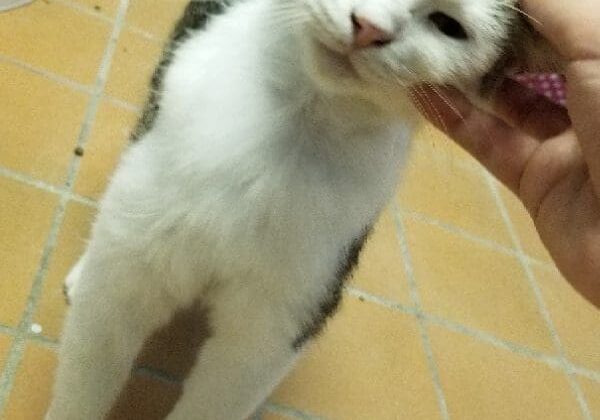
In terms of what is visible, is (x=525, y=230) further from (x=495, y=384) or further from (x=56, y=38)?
(x=56, y=38)

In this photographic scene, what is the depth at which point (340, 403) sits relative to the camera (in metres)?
1.28

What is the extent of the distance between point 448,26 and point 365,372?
0.79 meters

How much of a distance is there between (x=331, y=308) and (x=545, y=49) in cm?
40

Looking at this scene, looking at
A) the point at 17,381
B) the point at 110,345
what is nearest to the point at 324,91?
the point at 110,345

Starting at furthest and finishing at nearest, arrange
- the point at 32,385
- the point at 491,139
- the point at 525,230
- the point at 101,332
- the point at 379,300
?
the point at 525,230 → the point at 379,300 → the point at 32,385 → the point at 101,332 → the point at 491,139

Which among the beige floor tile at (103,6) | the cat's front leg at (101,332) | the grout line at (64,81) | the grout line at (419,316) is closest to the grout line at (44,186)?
the grout line at (64,81)

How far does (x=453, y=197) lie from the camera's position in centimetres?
175

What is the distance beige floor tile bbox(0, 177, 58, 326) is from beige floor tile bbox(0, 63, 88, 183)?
5 cm

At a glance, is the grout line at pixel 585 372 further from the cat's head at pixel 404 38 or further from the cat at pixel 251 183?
the cat's head at pixel 404 38

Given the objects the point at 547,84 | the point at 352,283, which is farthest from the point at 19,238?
the point at 547,84

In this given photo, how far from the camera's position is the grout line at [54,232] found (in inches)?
42.9

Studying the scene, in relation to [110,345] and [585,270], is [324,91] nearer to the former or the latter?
Answer: [585,270]

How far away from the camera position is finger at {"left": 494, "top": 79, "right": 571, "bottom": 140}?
0.78m

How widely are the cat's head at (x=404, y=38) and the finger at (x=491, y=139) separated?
49 mm
